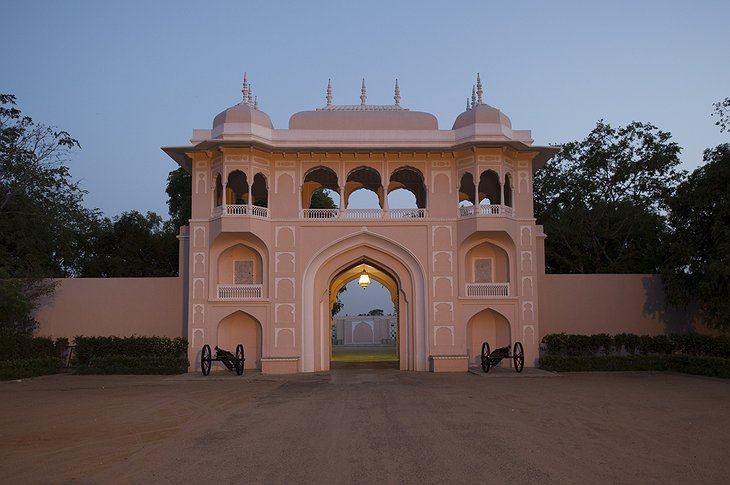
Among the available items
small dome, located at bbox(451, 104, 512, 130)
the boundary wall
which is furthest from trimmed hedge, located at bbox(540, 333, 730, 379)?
small dome, located at bbox(451, 104, 512, 130)

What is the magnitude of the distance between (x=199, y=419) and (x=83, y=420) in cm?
180

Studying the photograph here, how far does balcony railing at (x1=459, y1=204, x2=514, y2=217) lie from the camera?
20.2m

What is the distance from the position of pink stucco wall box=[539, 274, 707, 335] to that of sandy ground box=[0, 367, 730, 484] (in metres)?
5.50

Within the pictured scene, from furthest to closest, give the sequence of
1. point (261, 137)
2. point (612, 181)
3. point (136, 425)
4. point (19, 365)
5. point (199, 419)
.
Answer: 1. point (612, 181)
2. point (261, 137)
3. point (19, 365)
4. point (199, 419)
5. point (136, 425)

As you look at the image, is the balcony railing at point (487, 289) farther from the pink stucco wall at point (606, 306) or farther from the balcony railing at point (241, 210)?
the balcony railing at point (241, 210)

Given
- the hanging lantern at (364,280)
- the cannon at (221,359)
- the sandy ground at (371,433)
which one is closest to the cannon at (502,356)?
the sandy ground at (371,433)

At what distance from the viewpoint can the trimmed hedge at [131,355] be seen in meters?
19.4

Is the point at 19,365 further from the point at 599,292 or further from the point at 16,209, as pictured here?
the point at 599,292

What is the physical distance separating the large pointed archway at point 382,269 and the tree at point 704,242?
292 inches

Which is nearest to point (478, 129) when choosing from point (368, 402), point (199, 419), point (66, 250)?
point (368, 402)

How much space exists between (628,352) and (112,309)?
625 inches

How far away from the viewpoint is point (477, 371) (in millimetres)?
19266

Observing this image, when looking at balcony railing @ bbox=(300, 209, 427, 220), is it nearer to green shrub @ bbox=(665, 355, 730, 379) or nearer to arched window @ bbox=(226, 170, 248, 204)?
arched window @ bbox=(226, 170, 248, 204)

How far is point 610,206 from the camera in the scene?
29.1 metres
